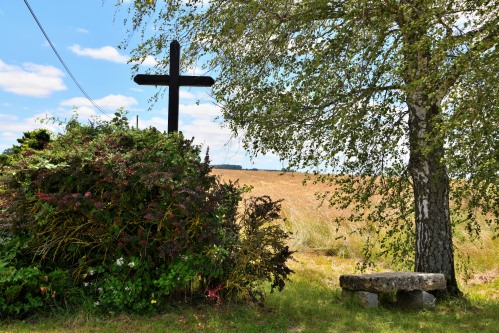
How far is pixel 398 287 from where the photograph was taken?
714cm

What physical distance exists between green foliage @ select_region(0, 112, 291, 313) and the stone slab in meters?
1.80

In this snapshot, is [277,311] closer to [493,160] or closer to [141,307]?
[141,307]

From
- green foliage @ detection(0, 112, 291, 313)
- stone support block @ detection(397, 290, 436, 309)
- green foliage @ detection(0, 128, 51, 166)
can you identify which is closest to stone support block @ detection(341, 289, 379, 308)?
stone support block @ detection(397, 290, 436, 309)

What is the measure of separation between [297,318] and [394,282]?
1889 mm

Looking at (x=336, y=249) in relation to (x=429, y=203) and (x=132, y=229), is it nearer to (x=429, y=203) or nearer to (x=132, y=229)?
(x=429, y=203)

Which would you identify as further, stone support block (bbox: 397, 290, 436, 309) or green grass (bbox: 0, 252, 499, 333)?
stone support block (bbox: 397, 290, 436, 309)

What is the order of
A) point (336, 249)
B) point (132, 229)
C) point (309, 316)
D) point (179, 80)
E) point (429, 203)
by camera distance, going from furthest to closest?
1. point (336, 249)
2. point (429, 203)
3. point (179, 80)
4. point (309, 316)
5. point (132, 229)

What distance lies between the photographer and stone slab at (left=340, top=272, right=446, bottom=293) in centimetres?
709

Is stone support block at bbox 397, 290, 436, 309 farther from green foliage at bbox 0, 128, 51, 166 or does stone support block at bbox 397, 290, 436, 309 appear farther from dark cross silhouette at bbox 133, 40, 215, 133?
green foliage at bbox 0, 128, 51, 166

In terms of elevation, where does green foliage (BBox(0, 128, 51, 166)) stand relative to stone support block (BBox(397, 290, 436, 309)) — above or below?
above

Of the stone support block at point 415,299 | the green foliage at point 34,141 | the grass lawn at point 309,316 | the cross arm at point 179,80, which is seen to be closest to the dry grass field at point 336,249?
the grass lawn at point 309,316

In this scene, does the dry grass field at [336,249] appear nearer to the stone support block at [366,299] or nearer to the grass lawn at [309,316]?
the grass lawn at [309,316]

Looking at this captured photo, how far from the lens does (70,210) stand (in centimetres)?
582

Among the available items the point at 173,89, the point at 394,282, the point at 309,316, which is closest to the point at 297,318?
the point at 309,316
